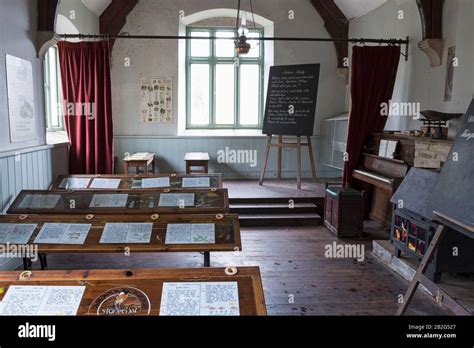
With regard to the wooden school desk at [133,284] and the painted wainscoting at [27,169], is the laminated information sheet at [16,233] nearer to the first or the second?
the painted wainscoting at [27,169]

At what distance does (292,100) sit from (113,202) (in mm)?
3944

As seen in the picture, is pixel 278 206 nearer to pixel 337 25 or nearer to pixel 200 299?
pixel 337 25

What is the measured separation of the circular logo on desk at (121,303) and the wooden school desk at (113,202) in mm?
1933

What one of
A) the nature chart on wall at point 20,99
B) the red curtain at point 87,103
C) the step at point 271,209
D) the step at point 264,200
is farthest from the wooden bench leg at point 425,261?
the red curtain at point 87,103

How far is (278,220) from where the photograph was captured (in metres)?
5.81

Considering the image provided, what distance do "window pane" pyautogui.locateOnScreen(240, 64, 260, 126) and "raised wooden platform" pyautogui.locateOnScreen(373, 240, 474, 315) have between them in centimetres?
454

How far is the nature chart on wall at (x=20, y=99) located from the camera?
3.90 metres

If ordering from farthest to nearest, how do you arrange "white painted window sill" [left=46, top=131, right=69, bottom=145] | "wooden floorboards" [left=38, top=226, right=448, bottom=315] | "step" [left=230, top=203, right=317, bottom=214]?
"step" [left=230, top=203, right=317, bottom=214] → "white painted window sill" [left=46, top=131, right=69, bottom=145] → "wooden floorboards" [left=38, top=226, right=448, bottom=315]

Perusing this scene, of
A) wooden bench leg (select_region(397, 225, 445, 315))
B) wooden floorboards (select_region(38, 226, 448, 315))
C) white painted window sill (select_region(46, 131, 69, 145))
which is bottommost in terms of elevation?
wooden floorboards (select_region(38, 226, 448, 315))

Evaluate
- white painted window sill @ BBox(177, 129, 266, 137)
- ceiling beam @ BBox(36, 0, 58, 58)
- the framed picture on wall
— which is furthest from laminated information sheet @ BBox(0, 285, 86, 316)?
white painted window sill @ BBox(177, 129, 266, 137)

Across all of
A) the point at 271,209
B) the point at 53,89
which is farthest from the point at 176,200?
the point at 53,89

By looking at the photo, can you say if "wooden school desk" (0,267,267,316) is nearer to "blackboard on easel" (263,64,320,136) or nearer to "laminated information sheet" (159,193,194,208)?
"laminated information sheet" (159,193,194,208)

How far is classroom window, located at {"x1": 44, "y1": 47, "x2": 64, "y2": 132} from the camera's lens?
6309mm

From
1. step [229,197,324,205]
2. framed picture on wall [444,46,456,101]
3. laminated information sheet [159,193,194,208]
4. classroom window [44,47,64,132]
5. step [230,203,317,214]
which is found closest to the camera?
laminated information sheet [159,193,194,208]
